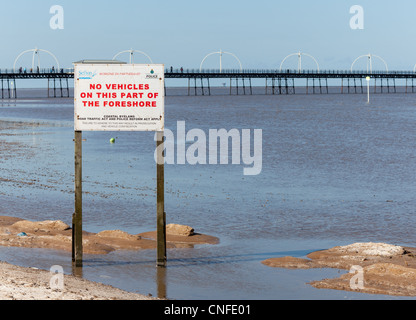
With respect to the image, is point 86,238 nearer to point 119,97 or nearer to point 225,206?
point 119,97

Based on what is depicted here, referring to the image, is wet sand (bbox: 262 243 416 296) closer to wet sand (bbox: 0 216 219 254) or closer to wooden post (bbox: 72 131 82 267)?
wet sand (bbox: 0 216 219 254)

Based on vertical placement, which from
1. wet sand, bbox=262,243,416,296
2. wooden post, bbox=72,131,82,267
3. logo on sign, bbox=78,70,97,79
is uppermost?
logo on sign, bbox=78,70,97,79

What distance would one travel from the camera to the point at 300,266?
39.8 feet

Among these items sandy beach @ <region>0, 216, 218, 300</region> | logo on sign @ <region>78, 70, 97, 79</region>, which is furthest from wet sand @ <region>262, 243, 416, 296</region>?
logo on sign @ <region>78, 70, 97, 79</region>

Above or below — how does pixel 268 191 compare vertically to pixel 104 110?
below

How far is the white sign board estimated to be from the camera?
1170 centimetres

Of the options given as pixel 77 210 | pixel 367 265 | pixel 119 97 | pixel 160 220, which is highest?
pixel 119 97

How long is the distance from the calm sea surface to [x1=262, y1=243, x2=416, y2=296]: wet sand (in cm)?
32

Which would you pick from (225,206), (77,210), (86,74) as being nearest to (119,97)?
(86,74)

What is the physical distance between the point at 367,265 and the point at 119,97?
5087 mm

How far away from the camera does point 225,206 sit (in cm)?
1820
